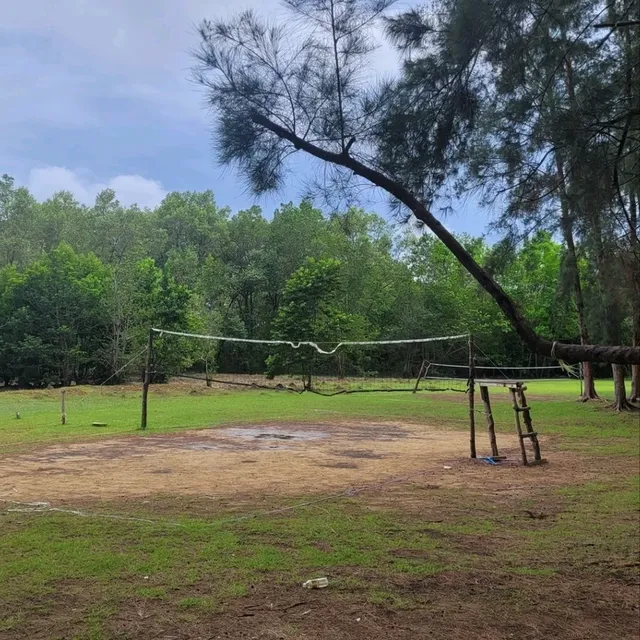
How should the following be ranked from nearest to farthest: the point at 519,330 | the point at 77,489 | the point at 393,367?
the point at 519,330 < the point at 77,489 < the point at 393,367

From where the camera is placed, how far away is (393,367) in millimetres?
36156

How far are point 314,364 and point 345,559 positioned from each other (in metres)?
25.1

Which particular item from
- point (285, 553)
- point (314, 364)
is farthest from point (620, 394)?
point (314, 364)

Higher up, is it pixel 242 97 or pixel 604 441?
pixel 242 97

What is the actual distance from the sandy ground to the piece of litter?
296 centimetres

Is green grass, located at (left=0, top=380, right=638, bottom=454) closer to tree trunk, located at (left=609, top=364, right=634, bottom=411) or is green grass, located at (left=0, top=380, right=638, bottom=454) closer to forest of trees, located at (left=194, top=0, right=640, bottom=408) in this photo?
tree trunk, located at (left=609, top=364, right=634, bottom=411)

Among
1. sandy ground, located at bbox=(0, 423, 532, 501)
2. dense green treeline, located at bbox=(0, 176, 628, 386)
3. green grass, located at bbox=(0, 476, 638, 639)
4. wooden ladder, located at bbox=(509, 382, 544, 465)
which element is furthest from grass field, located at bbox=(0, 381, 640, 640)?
dense green treeline, located at bbox=(0, 176, 628, 386)

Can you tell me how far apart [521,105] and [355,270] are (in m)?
35.5

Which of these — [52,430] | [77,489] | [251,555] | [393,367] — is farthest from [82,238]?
[251,555]

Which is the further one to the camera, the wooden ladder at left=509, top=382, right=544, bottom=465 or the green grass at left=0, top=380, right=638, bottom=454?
the green grass at left=0, top=380, right=638, bottom=454

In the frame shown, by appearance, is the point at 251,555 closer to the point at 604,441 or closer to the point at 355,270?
the point at 604,441

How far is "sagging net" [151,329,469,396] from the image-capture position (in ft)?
90.0

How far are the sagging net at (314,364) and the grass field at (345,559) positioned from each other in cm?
1527

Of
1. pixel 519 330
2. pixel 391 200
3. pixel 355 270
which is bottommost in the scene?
pixel 519 330
